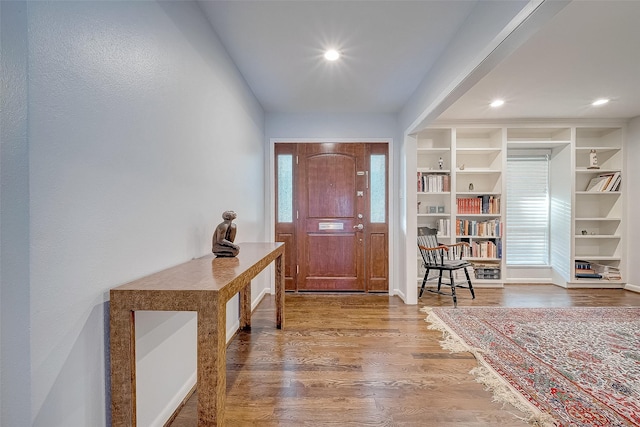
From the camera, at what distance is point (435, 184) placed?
13.9 ft

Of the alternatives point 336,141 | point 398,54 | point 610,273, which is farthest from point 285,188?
point 610,273

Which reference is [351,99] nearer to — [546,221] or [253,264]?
[253,264]

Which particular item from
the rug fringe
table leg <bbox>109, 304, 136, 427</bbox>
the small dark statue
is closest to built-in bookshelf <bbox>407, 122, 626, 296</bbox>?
the rug fringe

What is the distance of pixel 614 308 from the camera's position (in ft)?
10.9

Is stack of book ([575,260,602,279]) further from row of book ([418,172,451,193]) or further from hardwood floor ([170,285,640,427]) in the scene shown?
hardwood floor ([170,285,640,427])

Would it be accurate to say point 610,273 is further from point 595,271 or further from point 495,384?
point 495,384

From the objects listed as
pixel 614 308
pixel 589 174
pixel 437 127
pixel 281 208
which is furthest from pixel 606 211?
pixel 281 208

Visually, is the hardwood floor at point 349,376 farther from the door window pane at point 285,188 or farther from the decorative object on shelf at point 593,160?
the decorative object on shelf at point 593,160

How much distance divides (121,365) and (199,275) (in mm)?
422

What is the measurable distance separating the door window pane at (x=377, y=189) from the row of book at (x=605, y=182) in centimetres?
306

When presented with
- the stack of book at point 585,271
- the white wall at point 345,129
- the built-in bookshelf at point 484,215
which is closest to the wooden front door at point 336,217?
the white wall at point 345,129

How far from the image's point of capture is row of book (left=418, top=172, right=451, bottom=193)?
4.23 metres

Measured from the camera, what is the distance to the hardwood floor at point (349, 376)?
5.22 ft

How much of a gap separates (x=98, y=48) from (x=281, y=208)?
3.09m
